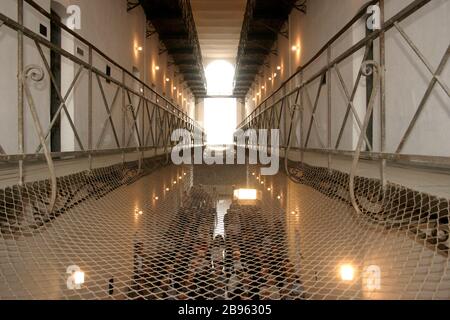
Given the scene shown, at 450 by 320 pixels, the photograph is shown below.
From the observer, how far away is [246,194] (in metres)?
2.53

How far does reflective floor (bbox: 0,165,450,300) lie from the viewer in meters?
0.91

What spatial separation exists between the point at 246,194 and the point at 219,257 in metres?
1.27

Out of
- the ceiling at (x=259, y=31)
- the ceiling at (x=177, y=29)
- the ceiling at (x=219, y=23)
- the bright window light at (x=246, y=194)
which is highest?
the ceiling at (x=219, y=23)

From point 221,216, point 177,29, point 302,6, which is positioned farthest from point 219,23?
point 221,216

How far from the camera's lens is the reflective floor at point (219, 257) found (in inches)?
36.0

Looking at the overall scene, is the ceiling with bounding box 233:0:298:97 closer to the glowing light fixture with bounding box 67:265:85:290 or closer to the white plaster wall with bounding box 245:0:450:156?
the white plaster wall with bounding box 245:0:450:156

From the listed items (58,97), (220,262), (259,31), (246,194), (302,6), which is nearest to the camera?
(220,262)

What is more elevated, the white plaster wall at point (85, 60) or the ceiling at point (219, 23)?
the ceiling at point (219, 23)

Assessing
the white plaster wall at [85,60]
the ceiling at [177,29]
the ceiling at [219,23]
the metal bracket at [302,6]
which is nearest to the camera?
the white plaster wall at [85,60]

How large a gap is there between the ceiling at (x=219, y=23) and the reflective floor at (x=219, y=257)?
8764mm

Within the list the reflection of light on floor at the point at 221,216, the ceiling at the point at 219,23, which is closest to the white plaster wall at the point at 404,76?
the reflection of light on floor at the point at 221,216

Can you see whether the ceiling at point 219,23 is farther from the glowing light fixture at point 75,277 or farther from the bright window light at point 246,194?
the glowing light fixture at point 75,277

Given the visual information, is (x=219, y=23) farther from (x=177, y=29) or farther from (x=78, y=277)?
(x=78, y=277)

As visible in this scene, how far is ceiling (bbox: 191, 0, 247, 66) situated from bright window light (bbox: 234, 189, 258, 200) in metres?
7.84
